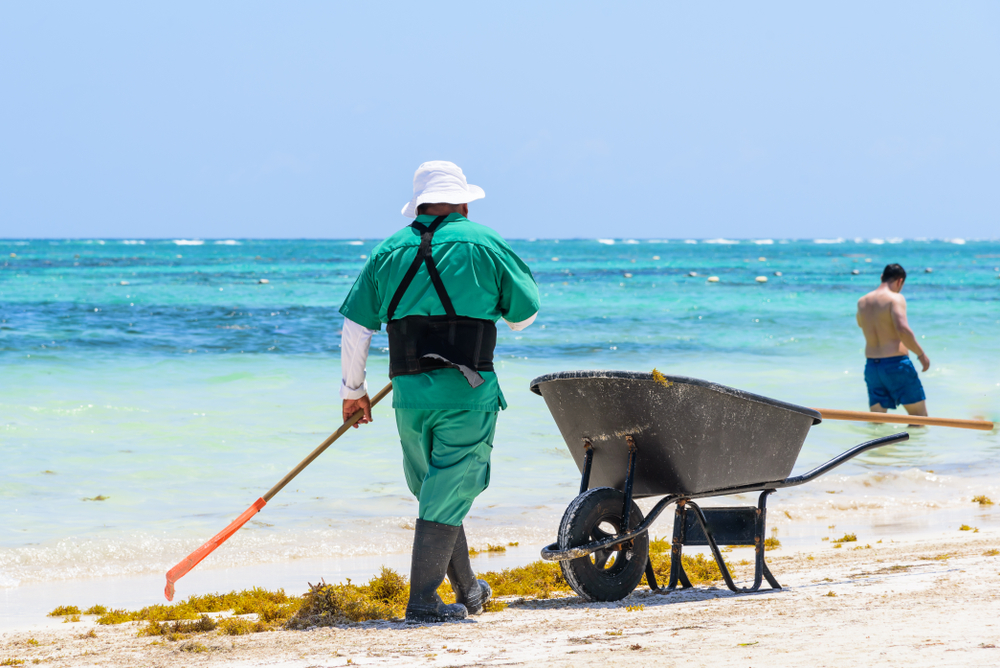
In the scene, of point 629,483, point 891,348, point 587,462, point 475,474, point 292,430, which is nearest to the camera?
point 475,474

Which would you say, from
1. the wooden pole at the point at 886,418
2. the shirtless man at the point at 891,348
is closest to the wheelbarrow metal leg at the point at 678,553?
the wooden pole at the point at 886,418

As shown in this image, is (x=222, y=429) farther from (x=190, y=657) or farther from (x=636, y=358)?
(x=636, y=358)

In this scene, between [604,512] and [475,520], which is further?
[475,520]

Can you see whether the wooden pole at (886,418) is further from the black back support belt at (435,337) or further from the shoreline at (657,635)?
the black back support belt at (435,337)

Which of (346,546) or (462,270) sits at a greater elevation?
(462,270)

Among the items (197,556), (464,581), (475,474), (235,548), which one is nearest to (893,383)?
(235,548)

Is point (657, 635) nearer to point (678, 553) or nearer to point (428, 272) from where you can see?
point (678, 553)

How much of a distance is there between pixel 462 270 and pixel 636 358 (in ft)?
42.3

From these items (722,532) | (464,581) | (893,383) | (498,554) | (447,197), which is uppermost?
(447,197)

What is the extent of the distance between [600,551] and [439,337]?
3.69 ft

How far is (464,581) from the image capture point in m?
3.49

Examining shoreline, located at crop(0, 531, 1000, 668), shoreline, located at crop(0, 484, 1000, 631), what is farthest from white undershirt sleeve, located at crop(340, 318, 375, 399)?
Result: shoreline, located at crop(0, 484, 1000, 631)

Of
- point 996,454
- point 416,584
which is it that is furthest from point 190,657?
point 996,454

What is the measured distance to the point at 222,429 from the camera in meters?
8.73
